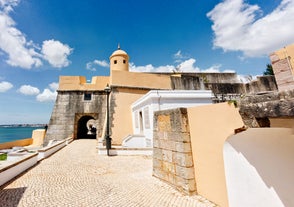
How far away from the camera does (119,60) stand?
63.5ft

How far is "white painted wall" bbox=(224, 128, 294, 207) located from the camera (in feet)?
8.28

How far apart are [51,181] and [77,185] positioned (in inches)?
43.6

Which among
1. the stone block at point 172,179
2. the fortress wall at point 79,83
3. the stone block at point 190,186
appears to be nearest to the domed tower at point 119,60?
the fortress wall at point 79,83

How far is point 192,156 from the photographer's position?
4.33m

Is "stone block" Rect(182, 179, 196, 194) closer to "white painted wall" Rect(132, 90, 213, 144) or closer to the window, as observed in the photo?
"white painted wall" Rect(132, 90, 213, 144)

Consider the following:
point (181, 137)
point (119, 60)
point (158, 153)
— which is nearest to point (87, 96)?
point (119, 60)

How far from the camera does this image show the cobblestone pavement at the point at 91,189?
3.85 metres

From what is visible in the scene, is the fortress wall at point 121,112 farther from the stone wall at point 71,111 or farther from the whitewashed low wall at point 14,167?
the whitewashed low wall at point 14,167

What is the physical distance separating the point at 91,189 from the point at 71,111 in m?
16.2

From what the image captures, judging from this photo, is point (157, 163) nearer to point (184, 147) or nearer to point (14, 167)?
point (184, 147)

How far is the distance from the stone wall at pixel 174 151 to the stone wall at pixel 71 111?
13.9 metres

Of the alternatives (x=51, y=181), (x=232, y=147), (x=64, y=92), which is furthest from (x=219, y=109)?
(x=64, y=92)

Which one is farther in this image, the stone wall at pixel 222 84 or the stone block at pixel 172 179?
the stone wall at pixel 222 84

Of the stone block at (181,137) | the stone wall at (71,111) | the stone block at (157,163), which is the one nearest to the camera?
the stone block at (181,137)
